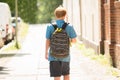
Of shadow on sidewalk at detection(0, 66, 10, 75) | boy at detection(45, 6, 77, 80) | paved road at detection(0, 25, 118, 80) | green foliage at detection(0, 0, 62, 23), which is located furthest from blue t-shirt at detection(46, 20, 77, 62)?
green foliage at detection(0, 0, 62, 23)

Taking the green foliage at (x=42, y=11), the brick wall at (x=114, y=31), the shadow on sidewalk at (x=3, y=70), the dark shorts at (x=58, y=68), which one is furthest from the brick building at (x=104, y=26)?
the green foliage at (x=42, y=11)

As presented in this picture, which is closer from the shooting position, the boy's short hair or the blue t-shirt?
the boy's short hair

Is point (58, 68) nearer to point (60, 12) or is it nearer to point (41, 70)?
point (60, 12)

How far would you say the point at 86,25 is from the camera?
25156 millimetres

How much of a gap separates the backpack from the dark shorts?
0.14m

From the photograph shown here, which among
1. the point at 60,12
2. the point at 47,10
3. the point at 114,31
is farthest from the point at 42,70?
the point at 47,10

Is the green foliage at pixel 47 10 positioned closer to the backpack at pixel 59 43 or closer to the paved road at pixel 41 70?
the paved road at pixel 41 70

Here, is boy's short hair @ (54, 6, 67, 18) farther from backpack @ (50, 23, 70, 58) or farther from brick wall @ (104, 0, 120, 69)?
brick wall @ (104, 0, 120, 69)

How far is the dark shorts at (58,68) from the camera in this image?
8922 mm

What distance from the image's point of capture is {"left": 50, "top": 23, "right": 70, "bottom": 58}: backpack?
888 cm

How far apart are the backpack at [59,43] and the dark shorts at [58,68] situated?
0.14 meters

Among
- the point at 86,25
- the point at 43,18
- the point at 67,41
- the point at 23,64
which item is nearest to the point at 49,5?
the point at 43,18

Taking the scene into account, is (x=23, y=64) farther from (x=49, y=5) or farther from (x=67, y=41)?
(x=49, y=5)

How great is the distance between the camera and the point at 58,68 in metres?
8.94
